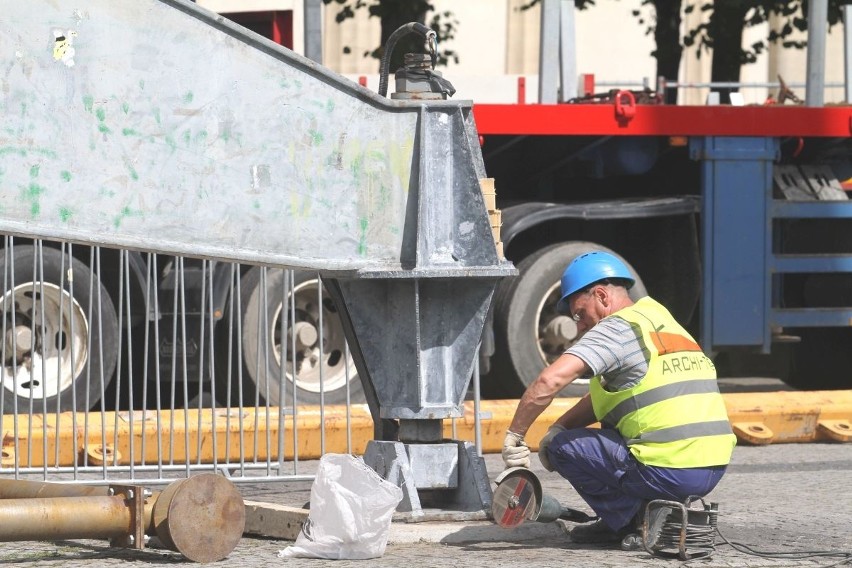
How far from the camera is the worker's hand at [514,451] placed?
17.4 feet

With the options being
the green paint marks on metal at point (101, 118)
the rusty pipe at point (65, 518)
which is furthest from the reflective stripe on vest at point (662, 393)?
the green paint marks on metal at point (101, 118)

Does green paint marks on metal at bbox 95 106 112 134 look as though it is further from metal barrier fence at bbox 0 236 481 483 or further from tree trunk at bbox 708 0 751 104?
tree trunk at bbox 708 0 751 104

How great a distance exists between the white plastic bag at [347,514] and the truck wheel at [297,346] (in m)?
3.46

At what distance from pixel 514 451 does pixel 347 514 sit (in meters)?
0.57

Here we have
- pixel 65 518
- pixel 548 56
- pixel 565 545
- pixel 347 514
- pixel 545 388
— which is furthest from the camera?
pixel 548 56

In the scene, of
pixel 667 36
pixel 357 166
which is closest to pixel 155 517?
pixel 357 166

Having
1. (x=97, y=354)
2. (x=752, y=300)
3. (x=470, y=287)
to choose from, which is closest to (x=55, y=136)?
(x=470, y=287)

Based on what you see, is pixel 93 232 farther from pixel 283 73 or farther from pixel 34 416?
pixel 34 416

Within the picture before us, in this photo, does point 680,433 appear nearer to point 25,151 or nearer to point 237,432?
point 25,151

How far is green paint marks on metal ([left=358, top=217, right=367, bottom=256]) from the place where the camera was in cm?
564

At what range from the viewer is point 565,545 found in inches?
221

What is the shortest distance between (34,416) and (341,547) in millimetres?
3394

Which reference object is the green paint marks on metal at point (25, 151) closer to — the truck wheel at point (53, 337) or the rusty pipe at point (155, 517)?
the rusty pipe at point (155, 517)

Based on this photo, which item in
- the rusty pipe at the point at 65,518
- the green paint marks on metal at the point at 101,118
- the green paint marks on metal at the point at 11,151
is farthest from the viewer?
the green paint marks on metal at the point at 101,118
